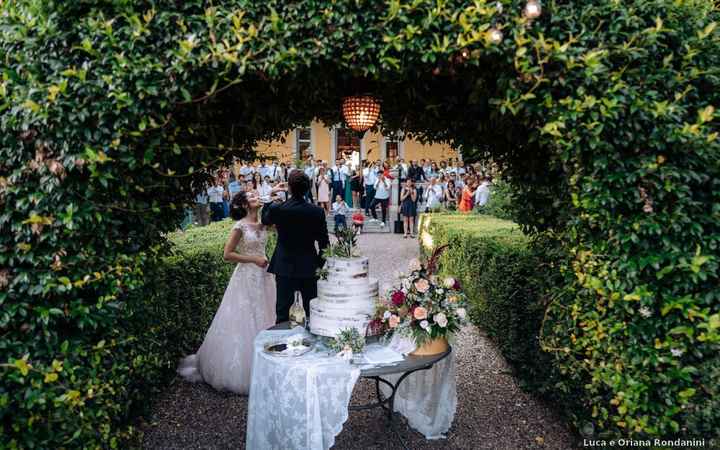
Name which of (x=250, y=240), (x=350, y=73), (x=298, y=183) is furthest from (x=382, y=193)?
(x=350, y=73)

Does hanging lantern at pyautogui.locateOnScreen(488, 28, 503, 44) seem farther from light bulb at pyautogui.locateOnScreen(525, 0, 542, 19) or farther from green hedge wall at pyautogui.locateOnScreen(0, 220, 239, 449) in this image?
green hedge wall at pyautogui.locateOnScreen(0, 220, 239, 449)

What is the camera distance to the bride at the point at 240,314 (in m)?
5.09

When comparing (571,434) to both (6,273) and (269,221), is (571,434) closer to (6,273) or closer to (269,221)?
(269,221)

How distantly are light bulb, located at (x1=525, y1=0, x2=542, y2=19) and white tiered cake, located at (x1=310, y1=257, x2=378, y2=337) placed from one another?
2.00 m

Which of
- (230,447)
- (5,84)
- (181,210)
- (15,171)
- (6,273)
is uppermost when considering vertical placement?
(5,84)

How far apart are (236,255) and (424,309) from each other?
2520 mm

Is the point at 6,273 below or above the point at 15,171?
below

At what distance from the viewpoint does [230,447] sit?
4133 mm

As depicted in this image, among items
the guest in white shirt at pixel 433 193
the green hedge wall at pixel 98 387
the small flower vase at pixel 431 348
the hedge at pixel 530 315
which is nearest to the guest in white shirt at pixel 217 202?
the guest in white shirt at pixel 433 193

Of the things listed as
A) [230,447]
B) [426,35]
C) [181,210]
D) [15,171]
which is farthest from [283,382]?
[426,35]

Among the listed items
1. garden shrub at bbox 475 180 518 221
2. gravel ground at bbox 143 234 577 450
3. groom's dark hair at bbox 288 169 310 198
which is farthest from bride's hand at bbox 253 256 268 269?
garden shrub at bbox 475 180 518 221

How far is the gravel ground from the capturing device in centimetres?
417

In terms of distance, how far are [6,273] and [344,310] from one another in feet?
7.14

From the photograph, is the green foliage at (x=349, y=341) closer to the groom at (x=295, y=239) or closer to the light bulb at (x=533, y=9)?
the groom at (x=295, y=239)
